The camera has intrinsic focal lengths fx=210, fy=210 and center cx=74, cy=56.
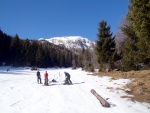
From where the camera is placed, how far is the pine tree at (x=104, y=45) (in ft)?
131

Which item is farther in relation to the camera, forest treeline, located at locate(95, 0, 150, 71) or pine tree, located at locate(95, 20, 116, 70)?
pine tree, located at locate(95, 20, 116, 70)

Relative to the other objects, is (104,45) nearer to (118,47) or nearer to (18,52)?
(118,47)

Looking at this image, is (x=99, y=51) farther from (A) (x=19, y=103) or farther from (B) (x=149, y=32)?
(A) (x=19, y=103)

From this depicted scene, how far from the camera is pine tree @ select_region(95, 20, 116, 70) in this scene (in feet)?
131

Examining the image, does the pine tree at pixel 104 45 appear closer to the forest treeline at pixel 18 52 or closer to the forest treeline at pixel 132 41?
the forest treeline at pixel 132 41

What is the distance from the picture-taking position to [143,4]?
15.8 meters

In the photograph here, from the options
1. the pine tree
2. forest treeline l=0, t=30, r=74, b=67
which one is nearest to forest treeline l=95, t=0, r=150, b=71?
the pine tree

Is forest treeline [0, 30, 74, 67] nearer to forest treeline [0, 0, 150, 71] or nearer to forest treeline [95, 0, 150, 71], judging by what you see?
forest treeline [0, 0, 150, 71]

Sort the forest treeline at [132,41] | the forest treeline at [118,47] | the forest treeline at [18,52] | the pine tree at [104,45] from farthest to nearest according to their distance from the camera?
the forest treeline at [18,52] → the pine tree at [104,45] → the forest treeline at [118,47] → the forest treeline at [132,41]

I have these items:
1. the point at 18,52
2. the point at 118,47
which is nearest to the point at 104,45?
the point at 118,47

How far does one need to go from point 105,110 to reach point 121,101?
8.07ft

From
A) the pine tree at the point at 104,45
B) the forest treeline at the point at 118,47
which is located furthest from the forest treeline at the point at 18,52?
the pine tree at the point at 104,45

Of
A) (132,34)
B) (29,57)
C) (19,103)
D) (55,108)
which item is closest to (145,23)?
(55,108)

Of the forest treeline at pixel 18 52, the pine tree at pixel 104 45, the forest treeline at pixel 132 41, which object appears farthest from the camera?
the forest treeline at pixel 18 52
